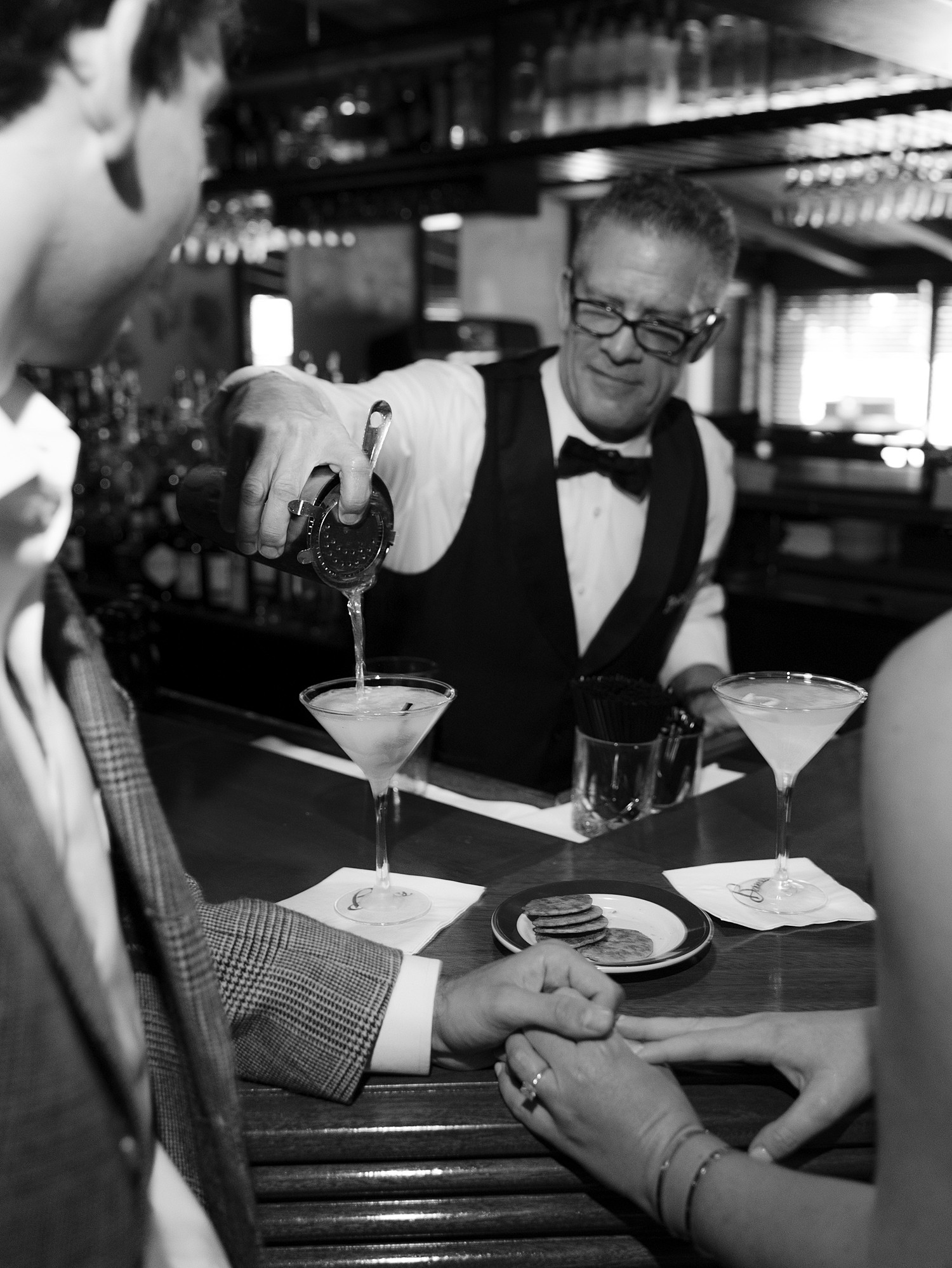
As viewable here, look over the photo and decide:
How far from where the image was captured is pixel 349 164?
4348mm

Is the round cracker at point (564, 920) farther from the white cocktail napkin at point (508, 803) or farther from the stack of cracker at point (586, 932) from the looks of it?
the white cocktail napkin at point (508, 803)

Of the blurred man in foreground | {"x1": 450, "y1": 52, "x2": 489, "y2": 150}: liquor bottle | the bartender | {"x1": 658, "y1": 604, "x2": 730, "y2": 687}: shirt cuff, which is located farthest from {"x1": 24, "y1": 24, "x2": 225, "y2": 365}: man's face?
{"x1": 450, "y1": 52, "x2": 489, "y2": 150}: liquor bottle

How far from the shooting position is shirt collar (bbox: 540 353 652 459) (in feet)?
8.90

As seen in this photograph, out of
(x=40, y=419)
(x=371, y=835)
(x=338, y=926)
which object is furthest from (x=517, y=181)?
(x=40, y=419)

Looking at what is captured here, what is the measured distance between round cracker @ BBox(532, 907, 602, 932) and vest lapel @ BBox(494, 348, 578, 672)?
1360 mm

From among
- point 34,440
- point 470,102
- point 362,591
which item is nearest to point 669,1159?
point 34,440

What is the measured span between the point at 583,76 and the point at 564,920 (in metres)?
3.86

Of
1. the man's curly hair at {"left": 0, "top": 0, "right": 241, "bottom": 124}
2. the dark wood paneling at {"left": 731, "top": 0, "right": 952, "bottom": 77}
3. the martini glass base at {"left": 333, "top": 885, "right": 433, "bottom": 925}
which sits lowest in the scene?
the martini glass base at {"left": 333, "top": 885, "right": 433, "bottom": 925}

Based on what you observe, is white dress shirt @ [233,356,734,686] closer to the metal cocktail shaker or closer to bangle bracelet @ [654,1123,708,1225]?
the metal cocktail shaker

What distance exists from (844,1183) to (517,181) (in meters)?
3.99

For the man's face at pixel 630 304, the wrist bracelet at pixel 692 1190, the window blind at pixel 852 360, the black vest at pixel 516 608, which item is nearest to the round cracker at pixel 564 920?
the wrist bracelet at pixel 692 1190

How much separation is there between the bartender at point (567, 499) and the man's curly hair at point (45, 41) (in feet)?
5.17

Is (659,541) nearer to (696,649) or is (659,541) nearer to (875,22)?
(696,649)

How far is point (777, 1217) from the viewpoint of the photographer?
37.1 inches
